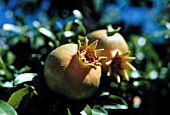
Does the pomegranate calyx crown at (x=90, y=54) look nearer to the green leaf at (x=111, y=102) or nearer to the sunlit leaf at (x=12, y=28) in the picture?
the green leaf at (x=111, y=102)

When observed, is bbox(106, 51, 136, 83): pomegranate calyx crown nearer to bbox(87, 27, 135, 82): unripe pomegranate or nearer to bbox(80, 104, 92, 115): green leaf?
bbox(87, 27, 135, 82): unripe pomegranate

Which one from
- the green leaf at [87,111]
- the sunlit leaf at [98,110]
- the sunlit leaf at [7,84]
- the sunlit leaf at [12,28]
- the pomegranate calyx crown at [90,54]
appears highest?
the sunlit leaf at [12,28]

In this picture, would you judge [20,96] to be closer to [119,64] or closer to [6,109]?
[6,109]


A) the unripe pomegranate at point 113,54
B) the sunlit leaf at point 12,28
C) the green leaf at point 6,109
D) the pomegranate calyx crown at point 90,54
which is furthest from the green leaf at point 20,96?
the sunlit leaf at point 12,28

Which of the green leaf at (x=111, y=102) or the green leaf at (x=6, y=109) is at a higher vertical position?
the green leaf at (x=6, y=109)

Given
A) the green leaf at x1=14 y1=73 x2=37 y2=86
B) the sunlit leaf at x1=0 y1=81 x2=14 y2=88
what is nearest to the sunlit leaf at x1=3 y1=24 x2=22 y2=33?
the sunlit leaf at x1=0 y1=81 x2=14 y2=88

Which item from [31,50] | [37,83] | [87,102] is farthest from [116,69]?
[31,50]

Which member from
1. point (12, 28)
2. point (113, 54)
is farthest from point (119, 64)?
point (12, 28)

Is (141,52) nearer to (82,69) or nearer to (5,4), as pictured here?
(82,69)
